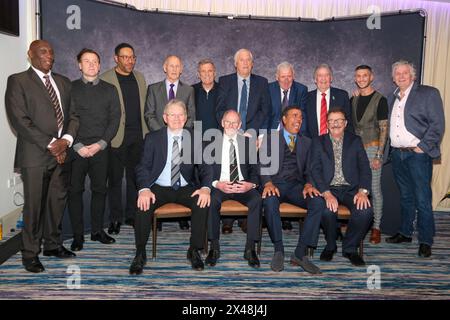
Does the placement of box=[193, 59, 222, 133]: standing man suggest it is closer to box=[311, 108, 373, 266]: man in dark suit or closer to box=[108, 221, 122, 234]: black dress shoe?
box=[311, 108, 373, 266]: man in dark suit

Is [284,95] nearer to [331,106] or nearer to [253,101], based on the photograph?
[253,101]

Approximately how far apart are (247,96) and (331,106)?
91 centimetres

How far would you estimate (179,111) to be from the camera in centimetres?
427

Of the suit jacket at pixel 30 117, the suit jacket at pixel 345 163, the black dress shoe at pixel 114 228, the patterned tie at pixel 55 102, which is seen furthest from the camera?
the black dress shoe at pixel 114 228

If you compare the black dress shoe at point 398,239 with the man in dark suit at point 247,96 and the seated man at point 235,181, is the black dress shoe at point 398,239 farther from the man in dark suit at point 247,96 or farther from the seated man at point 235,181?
the man in dark suit at point 247,96

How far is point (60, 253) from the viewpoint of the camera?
14.2 ft

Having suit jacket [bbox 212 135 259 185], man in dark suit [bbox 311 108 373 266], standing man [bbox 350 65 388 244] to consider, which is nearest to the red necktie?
standing man [bbox 350 65 388 244]

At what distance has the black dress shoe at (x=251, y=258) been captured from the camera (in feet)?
13.7

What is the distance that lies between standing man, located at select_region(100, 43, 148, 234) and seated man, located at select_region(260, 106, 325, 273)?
1.56 meters

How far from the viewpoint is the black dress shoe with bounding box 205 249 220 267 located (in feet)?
13.8

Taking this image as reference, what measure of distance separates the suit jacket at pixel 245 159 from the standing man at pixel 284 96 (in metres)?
0.72

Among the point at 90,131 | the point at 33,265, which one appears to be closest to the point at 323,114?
the point at 90,131

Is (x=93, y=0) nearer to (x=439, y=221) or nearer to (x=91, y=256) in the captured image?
(x=91, y=256)

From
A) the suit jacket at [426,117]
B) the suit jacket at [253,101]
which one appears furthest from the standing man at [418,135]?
the suit jacket at [253,101]
